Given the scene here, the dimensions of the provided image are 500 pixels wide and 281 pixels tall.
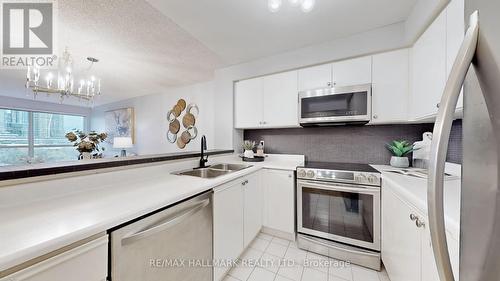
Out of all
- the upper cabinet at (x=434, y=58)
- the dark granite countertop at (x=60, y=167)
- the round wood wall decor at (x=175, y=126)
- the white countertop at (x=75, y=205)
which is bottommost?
the white countertop at (x=75, y=205)

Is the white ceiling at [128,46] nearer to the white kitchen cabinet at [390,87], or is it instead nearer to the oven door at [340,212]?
the white kitchen cabinet at [390,87]

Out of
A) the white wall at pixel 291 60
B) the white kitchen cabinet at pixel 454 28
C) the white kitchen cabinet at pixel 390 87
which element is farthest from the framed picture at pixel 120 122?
the white kitchen cabinet at pixel 454 28

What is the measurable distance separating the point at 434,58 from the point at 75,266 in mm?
2358

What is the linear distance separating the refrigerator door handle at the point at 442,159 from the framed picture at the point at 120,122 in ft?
18.5

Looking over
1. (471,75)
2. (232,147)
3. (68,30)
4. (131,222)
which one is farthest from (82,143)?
(471,75)

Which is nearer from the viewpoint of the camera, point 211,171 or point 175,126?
point 211,171

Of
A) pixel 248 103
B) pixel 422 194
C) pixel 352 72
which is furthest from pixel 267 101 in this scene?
pixel 422 194

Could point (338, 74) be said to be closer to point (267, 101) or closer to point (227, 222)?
point (267, 101)

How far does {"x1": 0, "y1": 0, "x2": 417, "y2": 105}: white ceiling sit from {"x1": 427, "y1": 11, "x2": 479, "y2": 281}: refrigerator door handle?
1.49 metres

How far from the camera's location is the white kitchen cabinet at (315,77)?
6.50 ft

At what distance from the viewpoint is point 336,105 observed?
1.91 meters

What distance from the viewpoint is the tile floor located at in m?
1.45

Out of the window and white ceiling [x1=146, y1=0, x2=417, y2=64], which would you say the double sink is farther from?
the window

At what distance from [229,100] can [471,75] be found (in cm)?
245
